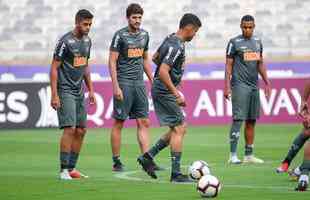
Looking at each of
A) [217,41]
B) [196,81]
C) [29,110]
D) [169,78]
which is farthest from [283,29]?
[169,78]

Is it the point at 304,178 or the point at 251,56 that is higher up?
the point at 251,56

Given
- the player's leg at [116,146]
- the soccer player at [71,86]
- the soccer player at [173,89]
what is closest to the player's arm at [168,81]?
the soccer player at [173,89]

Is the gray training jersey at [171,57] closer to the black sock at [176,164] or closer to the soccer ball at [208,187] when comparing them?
the black sock at [176,164]

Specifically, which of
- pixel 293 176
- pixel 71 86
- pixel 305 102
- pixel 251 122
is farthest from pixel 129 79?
pixel 305 102

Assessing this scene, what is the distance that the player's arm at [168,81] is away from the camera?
41.9ft

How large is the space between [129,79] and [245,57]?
2528 mm

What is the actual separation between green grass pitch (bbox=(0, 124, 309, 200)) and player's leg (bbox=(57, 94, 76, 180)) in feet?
0.85

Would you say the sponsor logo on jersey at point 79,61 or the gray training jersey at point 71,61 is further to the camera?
the sponsor logo on jersey at point 79,61

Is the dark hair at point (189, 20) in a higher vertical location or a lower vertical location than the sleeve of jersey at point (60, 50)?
higher

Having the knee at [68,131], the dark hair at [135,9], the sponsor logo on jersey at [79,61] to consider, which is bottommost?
the knee at [68,131]

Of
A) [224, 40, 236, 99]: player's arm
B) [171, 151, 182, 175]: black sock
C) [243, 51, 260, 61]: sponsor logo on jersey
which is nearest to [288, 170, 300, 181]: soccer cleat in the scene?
[171, 151, 182, 175]: black sock

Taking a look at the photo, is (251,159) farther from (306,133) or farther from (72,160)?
(72,160)

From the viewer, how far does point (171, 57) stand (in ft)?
42.4

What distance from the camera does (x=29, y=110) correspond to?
24.3m
